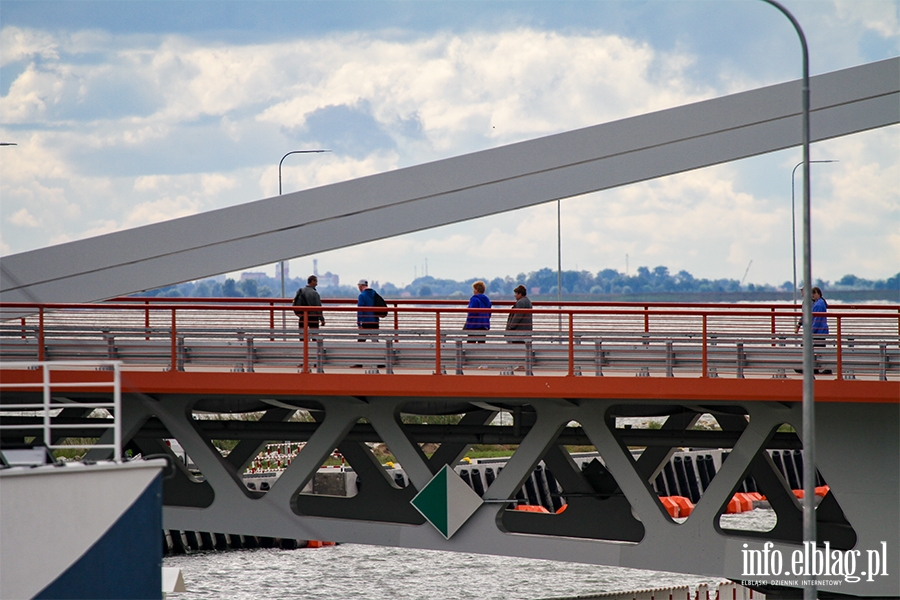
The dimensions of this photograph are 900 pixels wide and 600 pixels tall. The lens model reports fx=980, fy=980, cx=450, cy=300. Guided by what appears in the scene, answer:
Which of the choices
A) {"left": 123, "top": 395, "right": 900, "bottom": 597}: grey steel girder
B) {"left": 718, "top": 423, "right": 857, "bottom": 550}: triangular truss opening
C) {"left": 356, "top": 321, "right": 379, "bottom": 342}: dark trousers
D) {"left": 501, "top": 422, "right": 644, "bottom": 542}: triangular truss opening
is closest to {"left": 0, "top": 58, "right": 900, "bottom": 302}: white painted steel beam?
{"left": 356, "top": 321, "right": 379, "bottom": 342}: dark trousers

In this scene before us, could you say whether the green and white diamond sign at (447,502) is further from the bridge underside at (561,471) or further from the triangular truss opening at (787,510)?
the triangular truss opening at (787,510)

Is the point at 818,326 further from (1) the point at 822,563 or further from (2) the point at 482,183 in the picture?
(2) the point at 482,183

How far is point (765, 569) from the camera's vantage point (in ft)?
49.3

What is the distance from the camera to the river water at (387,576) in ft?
107

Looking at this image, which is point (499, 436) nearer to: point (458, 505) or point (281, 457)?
point (458, 505)

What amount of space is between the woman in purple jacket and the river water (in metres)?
17.2

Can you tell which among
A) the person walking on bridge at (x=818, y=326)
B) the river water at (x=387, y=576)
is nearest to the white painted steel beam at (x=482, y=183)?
the person walking on bridge at (x=818, y=326)

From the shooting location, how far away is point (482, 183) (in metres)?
15.1

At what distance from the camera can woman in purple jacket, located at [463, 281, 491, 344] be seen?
52.4 ft

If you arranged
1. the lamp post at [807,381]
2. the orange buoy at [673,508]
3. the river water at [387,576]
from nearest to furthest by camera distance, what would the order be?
the lamp post at [807,381], the river water at [387,576], the orange buoy at [673,508]

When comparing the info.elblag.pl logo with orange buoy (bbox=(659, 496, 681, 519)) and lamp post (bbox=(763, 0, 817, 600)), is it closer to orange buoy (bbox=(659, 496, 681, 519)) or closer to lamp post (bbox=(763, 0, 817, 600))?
lamp post (bbox=(763, 0, 817, 600))

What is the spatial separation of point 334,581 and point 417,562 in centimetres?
463

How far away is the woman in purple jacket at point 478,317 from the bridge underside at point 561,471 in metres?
1.02

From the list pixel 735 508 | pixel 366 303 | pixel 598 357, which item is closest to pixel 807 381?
pixel 598 357
